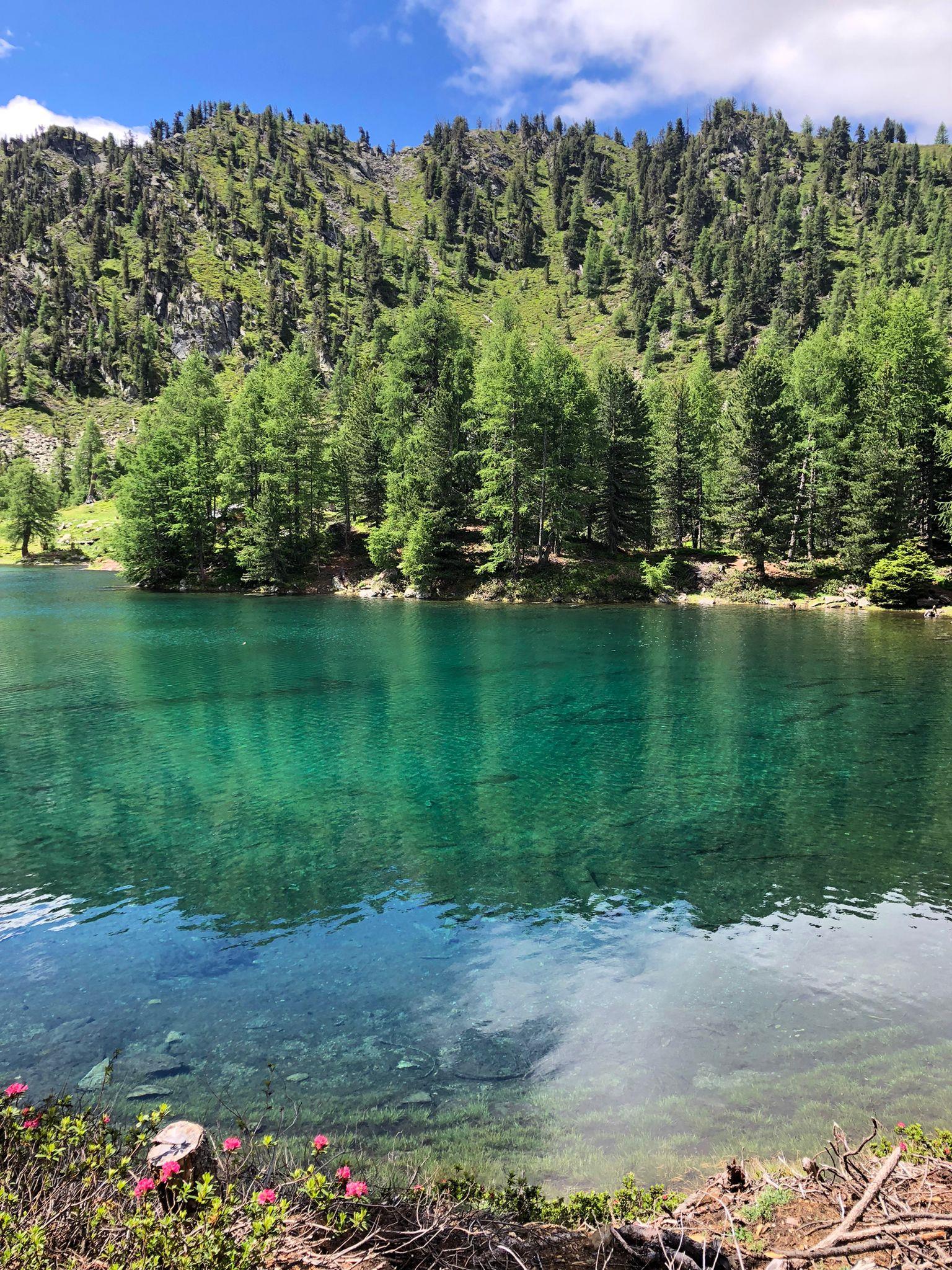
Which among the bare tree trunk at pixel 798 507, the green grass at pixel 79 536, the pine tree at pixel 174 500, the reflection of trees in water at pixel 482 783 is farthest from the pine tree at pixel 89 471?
the bare tree trunk at pixel 798 507

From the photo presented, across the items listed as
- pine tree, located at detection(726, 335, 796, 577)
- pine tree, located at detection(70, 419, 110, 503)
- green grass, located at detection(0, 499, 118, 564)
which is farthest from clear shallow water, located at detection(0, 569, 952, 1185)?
pine tree, located at detection(70, 419, 110, 503)

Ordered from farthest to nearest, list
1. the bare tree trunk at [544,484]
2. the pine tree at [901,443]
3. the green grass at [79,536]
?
the green grass at [79,536]
the bare tree trunk at [544,484]
the pine tree at [901,443]

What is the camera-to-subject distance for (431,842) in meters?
13.9

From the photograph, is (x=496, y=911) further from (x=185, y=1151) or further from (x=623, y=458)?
(x=623, y=458)

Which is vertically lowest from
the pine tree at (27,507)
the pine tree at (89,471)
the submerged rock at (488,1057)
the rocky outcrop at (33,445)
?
the submerged rock at (488,1057)

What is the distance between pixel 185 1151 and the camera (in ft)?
14.9

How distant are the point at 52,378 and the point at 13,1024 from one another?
213941 mm

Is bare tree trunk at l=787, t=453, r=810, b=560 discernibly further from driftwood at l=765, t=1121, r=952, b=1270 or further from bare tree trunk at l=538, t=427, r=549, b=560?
driftwood at l=765, t=1121, r=952, b=1270

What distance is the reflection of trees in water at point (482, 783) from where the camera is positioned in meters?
12.1

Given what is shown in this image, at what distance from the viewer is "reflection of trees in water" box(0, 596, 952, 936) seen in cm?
1208

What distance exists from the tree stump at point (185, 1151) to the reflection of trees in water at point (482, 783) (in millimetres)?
5963

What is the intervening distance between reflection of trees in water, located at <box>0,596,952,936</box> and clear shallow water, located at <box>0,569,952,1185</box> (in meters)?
0.10

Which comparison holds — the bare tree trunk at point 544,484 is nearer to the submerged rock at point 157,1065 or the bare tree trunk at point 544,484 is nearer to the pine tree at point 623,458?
the pine tree at point 623,458

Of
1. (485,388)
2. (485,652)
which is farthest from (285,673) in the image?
(485,388)
